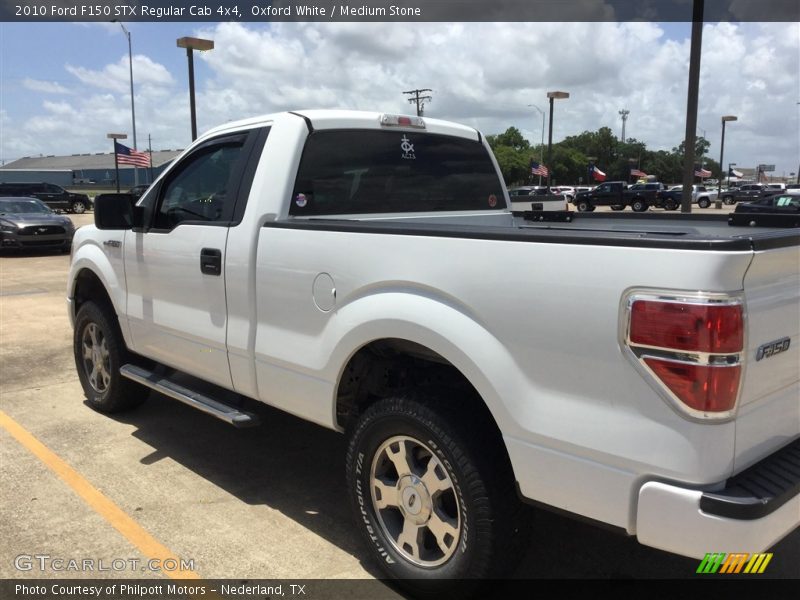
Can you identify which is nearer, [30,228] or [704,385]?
[704,385]

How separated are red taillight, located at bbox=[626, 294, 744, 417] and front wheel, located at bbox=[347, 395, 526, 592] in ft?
2.57

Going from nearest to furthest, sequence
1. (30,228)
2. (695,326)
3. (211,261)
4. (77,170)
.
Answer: (695,326) → (211,261) → (30,228) → (77,170)

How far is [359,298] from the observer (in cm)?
292

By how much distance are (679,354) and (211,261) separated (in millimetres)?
2493

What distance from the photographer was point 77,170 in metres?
118

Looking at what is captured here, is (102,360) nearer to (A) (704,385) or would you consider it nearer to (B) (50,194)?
(A) (704,385)

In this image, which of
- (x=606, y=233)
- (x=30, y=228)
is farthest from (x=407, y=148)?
(x=30, y=228)

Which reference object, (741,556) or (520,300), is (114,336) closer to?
(520,300)

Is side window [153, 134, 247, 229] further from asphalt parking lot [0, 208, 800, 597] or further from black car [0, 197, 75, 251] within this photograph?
black car [0, 197, 75, 251]

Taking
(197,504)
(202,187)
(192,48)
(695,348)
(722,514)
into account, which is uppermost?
(192,48)

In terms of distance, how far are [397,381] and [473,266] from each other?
980mm

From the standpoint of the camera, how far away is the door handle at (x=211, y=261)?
362 centimetres

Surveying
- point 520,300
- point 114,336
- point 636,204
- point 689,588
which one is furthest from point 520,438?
point 636,204

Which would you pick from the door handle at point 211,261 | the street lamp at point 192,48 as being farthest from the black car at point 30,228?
the door handle at point 211,261
